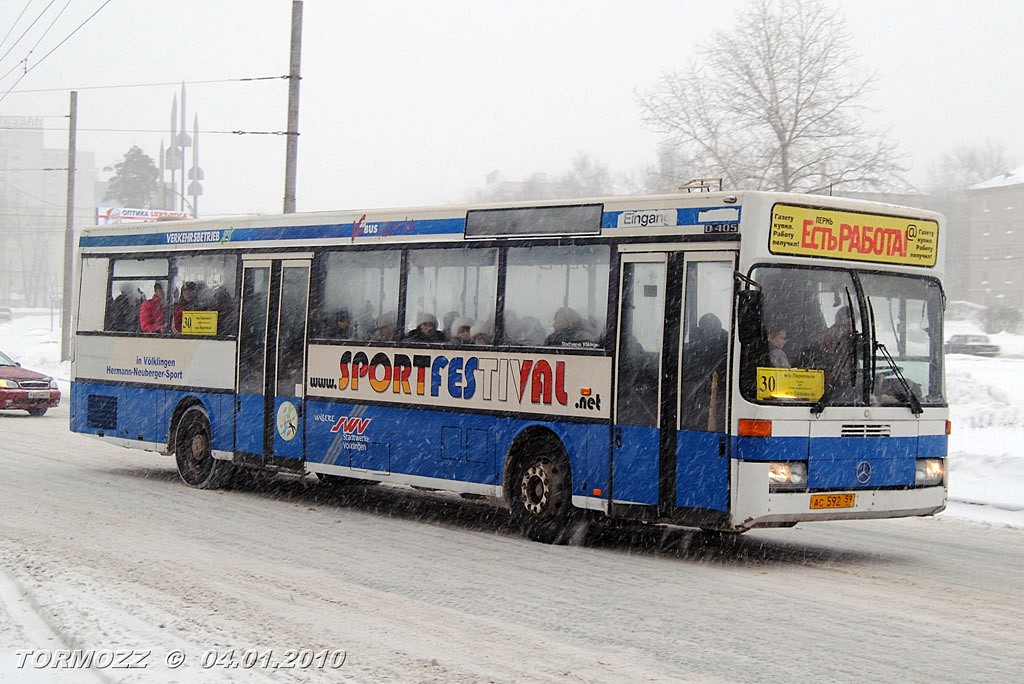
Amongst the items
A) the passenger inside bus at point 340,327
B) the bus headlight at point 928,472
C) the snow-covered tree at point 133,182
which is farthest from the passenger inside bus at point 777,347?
the snow-covered tree at point 133,182

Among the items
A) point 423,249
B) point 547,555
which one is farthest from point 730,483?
point 423,249

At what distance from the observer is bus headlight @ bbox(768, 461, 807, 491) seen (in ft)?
33.3

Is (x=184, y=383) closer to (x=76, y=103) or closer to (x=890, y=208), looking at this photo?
(x=890, y=208)

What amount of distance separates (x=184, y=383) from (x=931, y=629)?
1054 cm

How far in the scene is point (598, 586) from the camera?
9.55 metres

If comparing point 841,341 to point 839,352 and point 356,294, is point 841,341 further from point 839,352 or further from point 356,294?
point 356,294

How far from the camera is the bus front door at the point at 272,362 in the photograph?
47.9ft

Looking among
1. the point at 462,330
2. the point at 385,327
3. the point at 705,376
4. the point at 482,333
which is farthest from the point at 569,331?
the point at 385,327

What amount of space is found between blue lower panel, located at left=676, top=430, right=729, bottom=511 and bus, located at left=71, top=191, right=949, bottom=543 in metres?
0.02

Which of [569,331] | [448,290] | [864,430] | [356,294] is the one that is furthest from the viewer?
[356,294]

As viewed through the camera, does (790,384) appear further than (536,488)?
No

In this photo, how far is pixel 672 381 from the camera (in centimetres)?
1075

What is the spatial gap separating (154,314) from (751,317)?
30.0 feet

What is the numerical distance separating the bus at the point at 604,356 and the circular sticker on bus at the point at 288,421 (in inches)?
0.9
